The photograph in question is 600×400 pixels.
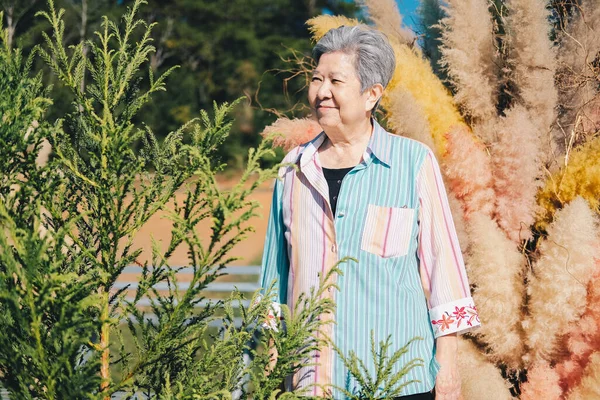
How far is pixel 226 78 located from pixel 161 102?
302cm

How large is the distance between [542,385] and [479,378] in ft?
0.50

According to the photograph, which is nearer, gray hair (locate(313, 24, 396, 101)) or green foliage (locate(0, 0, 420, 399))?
green foliage (locate(0, 0, 420, 399))

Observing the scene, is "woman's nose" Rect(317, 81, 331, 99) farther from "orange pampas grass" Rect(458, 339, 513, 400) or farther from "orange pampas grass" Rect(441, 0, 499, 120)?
"orange pampas grass" Rect(458, 339, 513, 400)

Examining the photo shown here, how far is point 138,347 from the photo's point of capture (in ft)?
4.06

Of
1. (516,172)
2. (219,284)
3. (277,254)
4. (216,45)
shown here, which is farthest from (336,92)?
(216,45)

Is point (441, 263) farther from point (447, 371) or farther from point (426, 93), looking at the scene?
point (426, 93)

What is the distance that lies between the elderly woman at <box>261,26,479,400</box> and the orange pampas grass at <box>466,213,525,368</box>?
170 mm

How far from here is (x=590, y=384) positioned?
1474mm

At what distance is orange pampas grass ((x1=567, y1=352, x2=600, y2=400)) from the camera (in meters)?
1.46

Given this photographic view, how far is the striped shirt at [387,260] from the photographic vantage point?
1451mm

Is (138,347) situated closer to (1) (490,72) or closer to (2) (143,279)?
(2) (143,279)

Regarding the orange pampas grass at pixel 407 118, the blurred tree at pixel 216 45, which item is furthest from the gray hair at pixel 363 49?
the blurred tree at pixel 216 45

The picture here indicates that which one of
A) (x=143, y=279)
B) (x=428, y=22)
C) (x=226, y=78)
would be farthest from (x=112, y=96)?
(x=226, y=78)

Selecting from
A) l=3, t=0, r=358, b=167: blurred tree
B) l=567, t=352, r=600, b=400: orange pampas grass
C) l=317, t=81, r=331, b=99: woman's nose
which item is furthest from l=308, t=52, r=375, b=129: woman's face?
l=3, t=0, r=358, b=167: blurred tree
